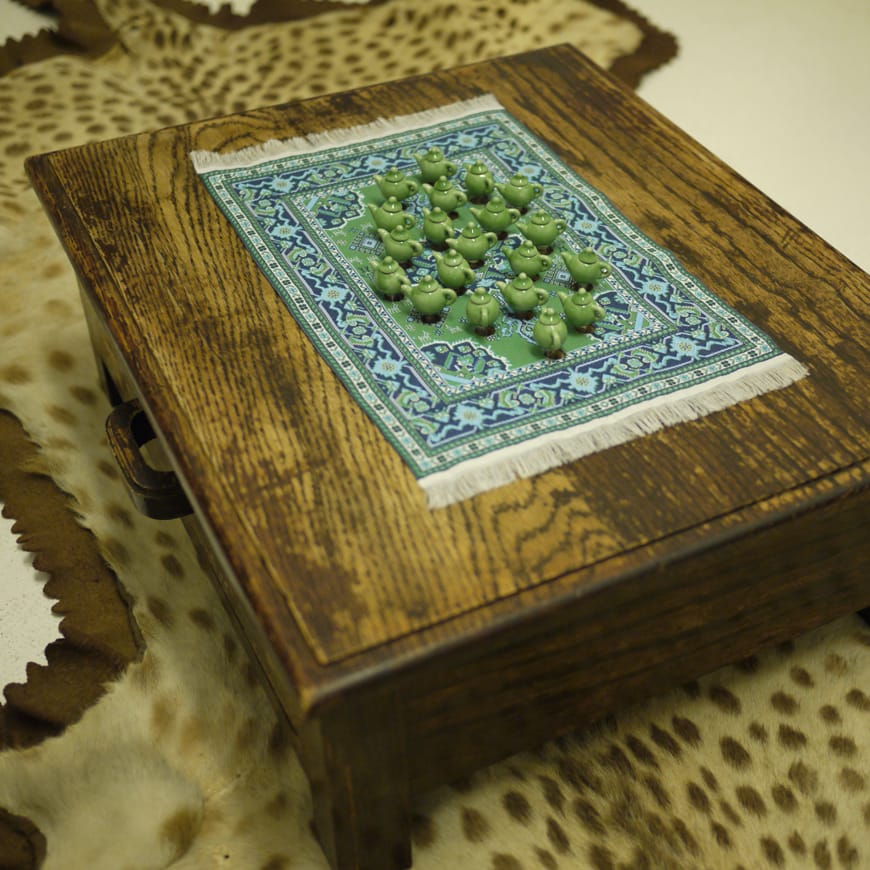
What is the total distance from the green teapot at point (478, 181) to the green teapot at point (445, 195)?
0.03 m

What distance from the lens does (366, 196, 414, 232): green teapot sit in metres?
1.39

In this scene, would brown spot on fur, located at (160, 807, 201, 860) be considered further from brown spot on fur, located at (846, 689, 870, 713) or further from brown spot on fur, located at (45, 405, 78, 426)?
brown spot on fur, located at (846, 689, 870, 713)

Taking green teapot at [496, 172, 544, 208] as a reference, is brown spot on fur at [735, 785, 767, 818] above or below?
below

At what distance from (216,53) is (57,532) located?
128 cm

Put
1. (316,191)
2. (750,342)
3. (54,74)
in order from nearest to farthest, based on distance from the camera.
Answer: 1. (750,342)
2. (316,191)
3. (54,74)

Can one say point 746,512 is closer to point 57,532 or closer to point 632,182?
point 632,182

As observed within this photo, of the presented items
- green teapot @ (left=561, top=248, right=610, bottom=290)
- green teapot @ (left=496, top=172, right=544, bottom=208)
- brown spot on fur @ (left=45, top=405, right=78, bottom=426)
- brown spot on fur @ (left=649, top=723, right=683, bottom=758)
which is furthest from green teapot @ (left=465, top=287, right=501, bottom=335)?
brown spot on fur @ (left=45, top=405, right=78, bottom=426)

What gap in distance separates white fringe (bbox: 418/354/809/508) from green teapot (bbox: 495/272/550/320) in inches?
7.3

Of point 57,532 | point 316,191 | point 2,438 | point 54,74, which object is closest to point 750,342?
point 316,191

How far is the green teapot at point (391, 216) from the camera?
1389mm

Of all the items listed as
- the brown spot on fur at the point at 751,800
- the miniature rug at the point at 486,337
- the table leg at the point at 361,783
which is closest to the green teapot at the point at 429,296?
the miniature rug at the point at 486,337

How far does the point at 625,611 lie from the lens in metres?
1.13

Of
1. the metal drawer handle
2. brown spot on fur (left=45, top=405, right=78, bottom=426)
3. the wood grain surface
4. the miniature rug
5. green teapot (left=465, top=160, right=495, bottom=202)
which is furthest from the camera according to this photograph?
brown spot on fur (left=45, top=405, right=78, bottom=426)

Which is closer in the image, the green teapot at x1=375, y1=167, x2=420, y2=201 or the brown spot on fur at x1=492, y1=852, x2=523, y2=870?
the brown spot on fur at x1=492, y1=852, x2=523, y2=870
